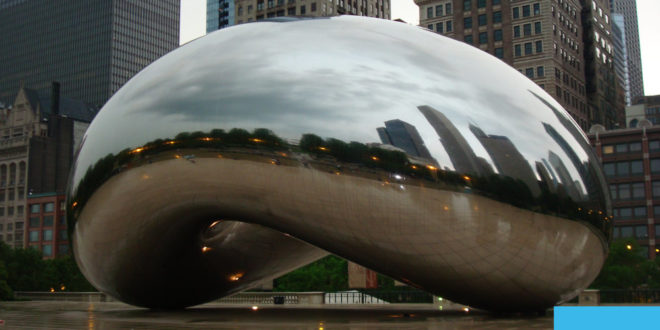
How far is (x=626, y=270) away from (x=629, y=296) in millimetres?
13147

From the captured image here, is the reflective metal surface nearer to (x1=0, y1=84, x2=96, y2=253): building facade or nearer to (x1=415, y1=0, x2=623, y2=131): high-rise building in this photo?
(x1=415, y1=0, x2=623, y2=131): high-rise building

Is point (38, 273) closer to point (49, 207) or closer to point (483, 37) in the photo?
point (49, 207)

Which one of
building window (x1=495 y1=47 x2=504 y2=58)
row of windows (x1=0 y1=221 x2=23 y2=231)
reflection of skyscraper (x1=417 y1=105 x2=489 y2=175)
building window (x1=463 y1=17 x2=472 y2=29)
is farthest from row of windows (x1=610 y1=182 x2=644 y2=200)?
row of windows (x1=0 y1=221 x2=23 y2=231)

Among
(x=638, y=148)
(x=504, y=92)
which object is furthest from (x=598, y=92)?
(x=504, y=92)

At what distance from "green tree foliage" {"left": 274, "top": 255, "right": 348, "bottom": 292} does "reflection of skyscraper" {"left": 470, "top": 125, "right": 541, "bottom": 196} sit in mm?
46859

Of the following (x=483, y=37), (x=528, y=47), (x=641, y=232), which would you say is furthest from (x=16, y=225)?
(x=641, y=232)

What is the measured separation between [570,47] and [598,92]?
11852 millimetres

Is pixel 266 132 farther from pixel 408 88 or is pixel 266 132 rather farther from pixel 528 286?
pixel 528 286

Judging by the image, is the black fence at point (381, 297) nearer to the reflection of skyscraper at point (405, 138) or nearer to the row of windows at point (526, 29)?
the reflection of skyscraper at point (405, 138)

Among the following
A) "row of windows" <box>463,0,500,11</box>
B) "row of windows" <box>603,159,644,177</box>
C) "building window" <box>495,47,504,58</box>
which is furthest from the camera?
"row of windows" <box>463,0,500,11</box>

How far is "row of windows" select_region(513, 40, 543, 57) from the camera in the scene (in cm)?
9525

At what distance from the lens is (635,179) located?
8281cm

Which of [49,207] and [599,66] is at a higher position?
[599,66]

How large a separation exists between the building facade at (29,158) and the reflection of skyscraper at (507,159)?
114 meters
